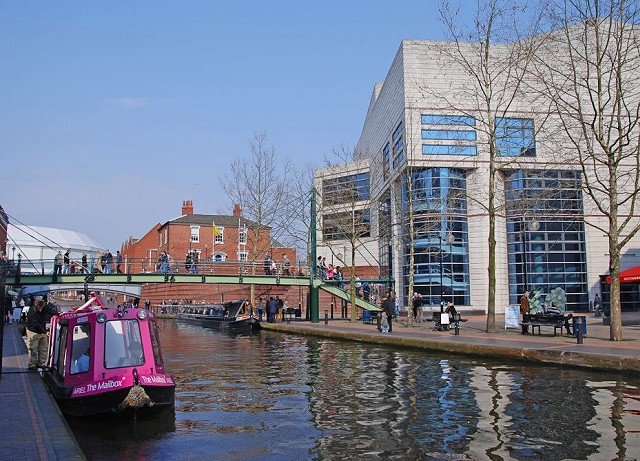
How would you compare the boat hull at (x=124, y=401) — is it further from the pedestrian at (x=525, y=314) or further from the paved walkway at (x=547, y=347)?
the pedestrian at (x=525, y=314)

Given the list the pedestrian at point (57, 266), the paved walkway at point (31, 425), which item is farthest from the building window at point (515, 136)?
the pedestrian at point (57, 266)

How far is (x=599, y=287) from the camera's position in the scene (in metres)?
47.8

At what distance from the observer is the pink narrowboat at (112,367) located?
1082 centimetres

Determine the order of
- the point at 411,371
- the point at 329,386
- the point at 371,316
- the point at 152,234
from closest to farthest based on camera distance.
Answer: the point at 329,386 → the point at 411,371 → the point at 371,316 → the point at 152,234

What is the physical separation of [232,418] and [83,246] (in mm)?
101028

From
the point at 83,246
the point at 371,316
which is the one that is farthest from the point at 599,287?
the point at 83,246

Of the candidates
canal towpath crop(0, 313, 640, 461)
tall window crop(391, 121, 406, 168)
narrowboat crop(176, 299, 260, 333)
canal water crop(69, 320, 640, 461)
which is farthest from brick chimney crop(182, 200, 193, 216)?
canal water crop(69, 320, 640, 461)

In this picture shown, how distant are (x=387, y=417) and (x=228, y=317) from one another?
34.8 metres

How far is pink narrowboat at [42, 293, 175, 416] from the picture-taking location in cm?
1082

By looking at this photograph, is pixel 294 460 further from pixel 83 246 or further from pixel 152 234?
pixel 83 246

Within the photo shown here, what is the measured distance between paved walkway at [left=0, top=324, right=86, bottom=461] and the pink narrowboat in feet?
1.69

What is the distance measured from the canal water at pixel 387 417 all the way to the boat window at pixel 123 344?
106 centimetres

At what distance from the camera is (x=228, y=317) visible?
44.5 meters

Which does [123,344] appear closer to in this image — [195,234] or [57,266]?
[57,266]
